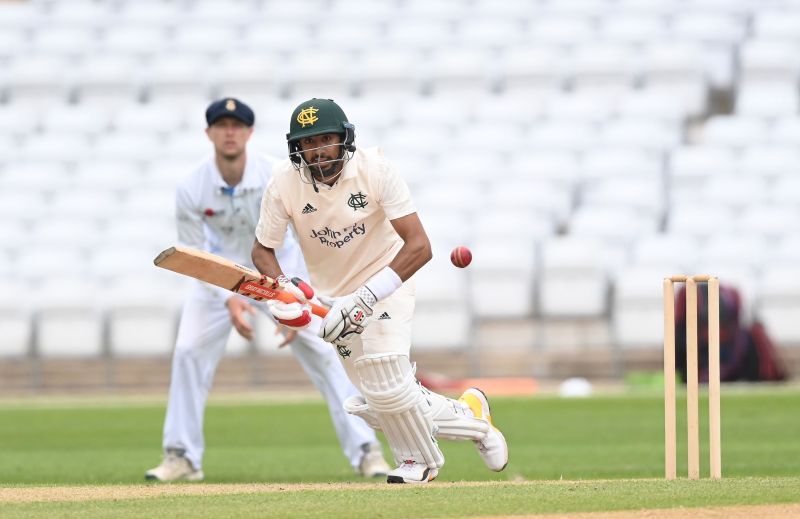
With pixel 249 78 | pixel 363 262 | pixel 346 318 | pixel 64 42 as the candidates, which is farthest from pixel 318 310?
pixel 64 42

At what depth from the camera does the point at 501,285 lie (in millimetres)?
13766

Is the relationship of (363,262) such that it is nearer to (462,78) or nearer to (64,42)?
(462,78)


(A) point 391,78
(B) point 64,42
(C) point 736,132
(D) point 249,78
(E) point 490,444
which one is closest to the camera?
(E) point 490,444

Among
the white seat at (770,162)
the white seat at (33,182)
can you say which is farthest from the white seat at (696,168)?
the white seat at (33,182)

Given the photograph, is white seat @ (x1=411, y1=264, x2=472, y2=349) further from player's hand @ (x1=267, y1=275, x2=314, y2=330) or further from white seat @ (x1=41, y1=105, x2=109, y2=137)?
player's hand @ (x1=267, y1=275, x2=314, y2=330)

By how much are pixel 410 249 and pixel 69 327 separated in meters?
8.84

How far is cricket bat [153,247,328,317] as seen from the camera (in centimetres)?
572

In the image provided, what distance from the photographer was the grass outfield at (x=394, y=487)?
16.5 feet

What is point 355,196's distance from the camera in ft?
19.7

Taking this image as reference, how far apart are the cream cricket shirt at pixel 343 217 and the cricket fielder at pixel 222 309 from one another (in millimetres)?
1178

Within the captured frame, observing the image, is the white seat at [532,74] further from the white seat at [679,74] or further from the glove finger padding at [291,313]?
the glove finger padding at [291,313]

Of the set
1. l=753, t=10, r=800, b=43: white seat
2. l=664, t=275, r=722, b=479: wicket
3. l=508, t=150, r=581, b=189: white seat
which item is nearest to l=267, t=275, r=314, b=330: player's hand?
l=664, t=275, r=722, b=479: wicket

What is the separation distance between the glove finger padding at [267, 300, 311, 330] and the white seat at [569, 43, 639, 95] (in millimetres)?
11520

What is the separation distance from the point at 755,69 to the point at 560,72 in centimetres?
237
